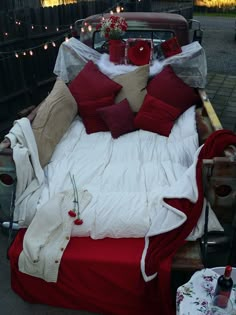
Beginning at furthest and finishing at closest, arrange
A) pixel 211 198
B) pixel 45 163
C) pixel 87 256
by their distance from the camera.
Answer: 1. pixel 45 163
2. pixel 211 198
3. pixel 87 256

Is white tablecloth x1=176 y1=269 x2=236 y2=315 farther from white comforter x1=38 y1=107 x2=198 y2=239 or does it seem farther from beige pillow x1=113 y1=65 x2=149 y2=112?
beige pillow x1=113 y1=65 x2=149 y2=112

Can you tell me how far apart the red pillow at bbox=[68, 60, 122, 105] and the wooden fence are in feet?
4.95

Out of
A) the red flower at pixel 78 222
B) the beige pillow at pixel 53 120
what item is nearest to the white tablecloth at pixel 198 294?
the red flower at pixel 78 222

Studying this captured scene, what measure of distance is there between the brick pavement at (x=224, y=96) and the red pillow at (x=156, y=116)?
1.63 meters

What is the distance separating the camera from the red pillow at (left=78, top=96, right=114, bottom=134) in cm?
402

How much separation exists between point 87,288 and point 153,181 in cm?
107

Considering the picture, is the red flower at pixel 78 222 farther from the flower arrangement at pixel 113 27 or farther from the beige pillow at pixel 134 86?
the flower arrangement at pixel 113 27

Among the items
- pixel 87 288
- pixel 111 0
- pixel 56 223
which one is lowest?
pixel 87 288

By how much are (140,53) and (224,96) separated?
284 centimetres

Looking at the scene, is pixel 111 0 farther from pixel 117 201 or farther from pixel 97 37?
pixel 117 201

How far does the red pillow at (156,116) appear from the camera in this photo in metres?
3.90

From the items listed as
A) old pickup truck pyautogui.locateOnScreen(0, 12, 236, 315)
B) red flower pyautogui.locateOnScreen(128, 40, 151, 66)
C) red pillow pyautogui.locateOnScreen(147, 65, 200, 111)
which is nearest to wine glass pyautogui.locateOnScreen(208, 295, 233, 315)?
old pickup truck pyautogui.locateOnScreen(0, 12, 236, 315)

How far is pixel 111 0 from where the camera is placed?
9.46m

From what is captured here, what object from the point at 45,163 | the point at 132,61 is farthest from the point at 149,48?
the point at 45,163
